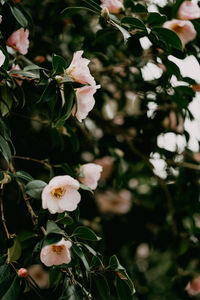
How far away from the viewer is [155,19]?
3.18ft

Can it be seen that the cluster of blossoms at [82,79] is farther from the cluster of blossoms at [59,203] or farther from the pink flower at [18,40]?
the pink flower at [18,40]

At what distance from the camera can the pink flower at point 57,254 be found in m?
0.76

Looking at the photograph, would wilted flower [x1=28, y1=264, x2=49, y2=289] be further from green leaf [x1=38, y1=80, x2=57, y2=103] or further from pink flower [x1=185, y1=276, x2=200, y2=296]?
green leaf [x1=38, y1=80, x2=57, y2=103]

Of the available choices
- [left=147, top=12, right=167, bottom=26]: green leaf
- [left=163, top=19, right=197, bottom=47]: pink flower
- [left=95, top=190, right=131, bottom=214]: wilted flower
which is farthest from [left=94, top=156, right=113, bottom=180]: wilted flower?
[left=147, top=12, right=167, bottom=26]: green leaf

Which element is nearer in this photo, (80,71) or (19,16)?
(80,71)

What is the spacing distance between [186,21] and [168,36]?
212 millimetres

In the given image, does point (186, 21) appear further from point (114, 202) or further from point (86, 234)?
point (114, 202)

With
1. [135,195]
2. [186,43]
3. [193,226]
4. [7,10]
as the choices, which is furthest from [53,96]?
[135,195]

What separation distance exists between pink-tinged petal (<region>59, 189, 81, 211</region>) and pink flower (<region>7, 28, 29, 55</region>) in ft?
1.41

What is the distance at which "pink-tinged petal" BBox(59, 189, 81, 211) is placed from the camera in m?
0.82

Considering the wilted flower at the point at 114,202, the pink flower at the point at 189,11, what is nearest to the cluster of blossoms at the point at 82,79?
the pink flower at the point at 189,11

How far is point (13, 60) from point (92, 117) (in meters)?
0.61

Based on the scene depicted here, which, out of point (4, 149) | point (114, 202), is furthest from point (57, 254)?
point (114, 202)

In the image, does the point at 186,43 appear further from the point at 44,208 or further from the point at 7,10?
the point at 44,208
